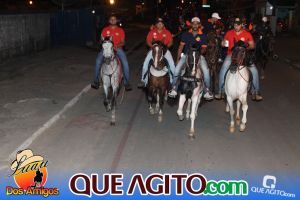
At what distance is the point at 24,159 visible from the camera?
8.88 meters

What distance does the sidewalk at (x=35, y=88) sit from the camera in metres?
10.9

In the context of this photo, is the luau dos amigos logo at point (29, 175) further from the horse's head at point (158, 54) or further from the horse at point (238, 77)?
the horse at point (238, 77)

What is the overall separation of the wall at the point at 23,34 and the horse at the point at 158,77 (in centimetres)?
1227

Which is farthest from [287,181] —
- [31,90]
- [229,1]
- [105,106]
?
[229,1]

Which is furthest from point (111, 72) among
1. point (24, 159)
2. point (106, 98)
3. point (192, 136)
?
point (24, 159)

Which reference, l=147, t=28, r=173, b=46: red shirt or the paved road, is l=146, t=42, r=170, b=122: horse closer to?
the paved road

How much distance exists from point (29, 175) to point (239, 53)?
581 centimetres

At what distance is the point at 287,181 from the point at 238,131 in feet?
10.9

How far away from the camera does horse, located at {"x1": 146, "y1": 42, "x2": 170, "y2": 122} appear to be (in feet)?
37.0

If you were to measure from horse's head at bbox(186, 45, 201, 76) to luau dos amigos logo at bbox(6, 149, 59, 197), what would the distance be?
419 cm

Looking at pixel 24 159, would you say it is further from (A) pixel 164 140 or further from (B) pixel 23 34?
(B) pixel 23 34

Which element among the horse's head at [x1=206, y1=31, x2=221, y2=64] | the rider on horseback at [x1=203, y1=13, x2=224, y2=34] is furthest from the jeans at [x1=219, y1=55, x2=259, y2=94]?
the rider on horseback at [x1=203, y1=13, x2=224, y2=34]

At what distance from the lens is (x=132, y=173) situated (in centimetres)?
820

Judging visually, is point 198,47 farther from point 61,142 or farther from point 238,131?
point 61,142
